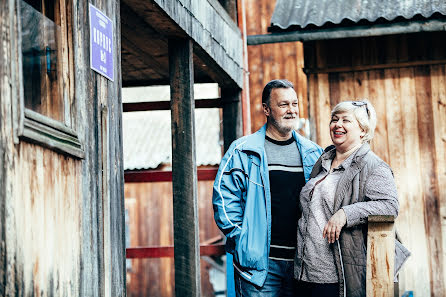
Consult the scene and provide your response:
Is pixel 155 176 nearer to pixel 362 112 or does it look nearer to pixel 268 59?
pixel 362 112

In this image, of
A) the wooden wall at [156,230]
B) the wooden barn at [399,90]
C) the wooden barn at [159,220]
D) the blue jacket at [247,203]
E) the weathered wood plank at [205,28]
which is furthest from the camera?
the wooden wall at [156,230]

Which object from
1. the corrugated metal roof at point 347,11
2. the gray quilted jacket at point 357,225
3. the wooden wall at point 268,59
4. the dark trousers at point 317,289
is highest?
the wooden wall at point 268,59

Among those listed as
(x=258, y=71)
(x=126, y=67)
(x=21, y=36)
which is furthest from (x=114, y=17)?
(x=258, y=71)

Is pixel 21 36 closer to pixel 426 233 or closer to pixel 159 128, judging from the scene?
pixel 426 233

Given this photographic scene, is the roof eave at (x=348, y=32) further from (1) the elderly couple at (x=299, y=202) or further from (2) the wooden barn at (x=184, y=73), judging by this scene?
(1) the elderly couple at (x=299, y=202)

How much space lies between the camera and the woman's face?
4.71 metres

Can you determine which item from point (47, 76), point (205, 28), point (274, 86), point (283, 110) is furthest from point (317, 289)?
point (205, 28)

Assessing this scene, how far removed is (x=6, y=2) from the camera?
130 inches

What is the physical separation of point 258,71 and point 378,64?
223 inches

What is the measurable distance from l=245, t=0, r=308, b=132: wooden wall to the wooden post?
9.69 metres

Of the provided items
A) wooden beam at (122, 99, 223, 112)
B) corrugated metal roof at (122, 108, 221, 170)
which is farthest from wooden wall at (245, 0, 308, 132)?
wooden beam at (122, 99, 223, 112)

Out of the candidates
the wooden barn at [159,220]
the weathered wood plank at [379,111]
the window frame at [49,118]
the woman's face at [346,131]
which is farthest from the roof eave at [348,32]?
the wooden barn at [159,220]

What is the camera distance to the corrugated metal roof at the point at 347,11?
7.84 metres

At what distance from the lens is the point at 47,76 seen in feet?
12.8
